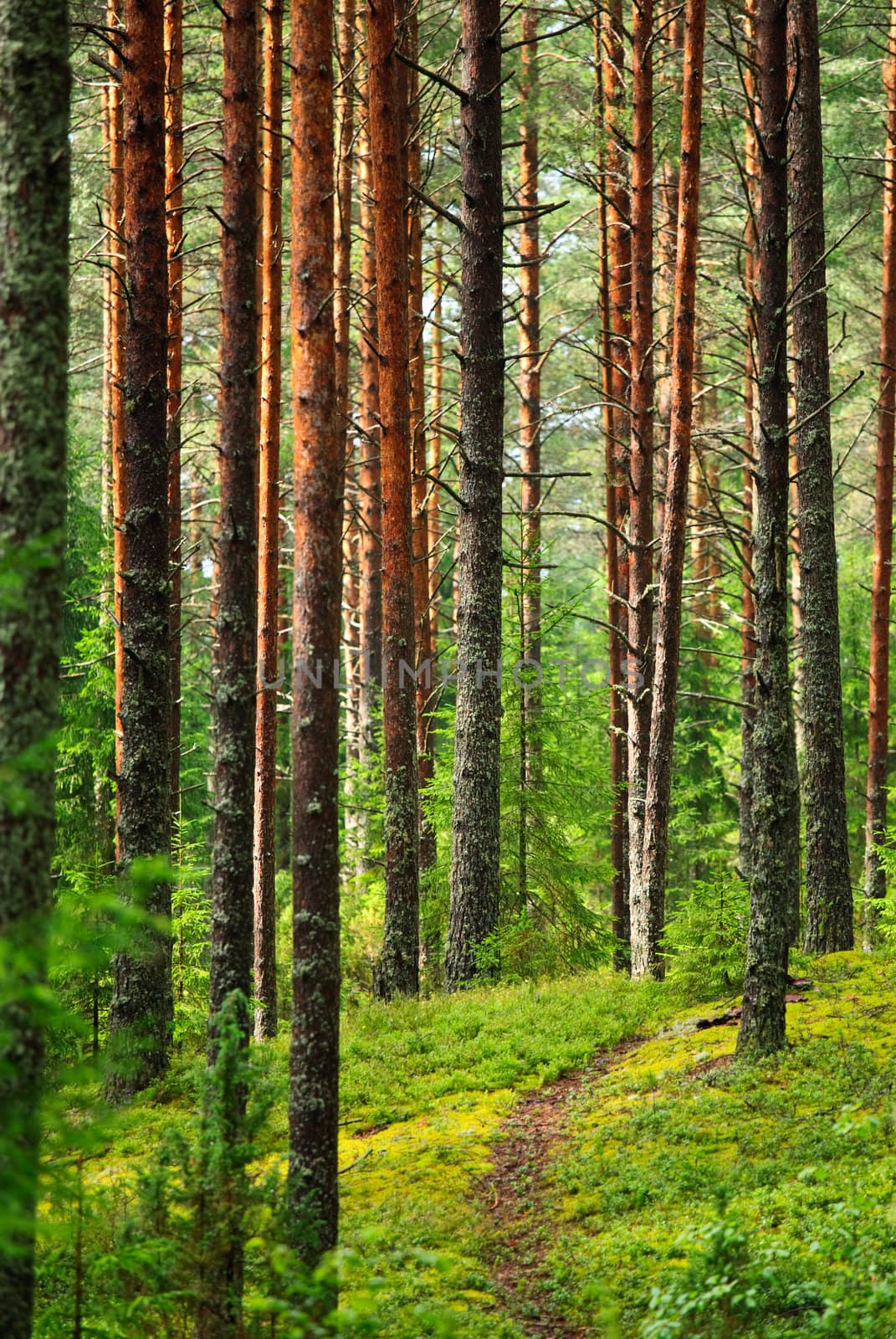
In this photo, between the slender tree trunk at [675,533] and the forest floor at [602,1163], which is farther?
the slender tree trunk at [675,533]

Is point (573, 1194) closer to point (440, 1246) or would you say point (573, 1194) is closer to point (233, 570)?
point (440, 1246)

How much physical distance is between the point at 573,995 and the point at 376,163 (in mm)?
8790

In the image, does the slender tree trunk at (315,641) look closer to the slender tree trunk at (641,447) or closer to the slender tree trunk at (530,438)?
the slender tree trunk at (530,438)

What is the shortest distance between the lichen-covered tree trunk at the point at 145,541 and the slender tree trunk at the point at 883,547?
10171 millimetres

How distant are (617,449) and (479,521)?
9.78 metres

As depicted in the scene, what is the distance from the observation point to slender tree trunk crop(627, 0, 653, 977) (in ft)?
44.5

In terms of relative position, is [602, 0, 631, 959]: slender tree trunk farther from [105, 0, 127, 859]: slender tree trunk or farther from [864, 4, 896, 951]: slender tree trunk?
[105, 0, 127, 859]: slender tree trunk

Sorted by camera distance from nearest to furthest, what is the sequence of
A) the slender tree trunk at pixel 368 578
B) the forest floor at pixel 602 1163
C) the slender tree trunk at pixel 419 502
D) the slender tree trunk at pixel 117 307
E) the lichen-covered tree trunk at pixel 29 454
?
the lichen-covered tree trunk at pixel 29 454
the forest floor at pixel 602 1163
the slender tree trunk at pixel 117 307
the slender tree trunk at pixel 419 502
the slender tree trunk at pixel 368 578

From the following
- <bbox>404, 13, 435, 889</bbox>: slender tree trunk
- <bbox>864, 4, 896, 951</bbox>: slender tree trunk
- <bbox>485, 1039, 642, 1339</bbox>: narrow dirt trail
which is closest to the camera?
<bbox>485, 1039, 642, 1339</bbox>: narrow dirt trail

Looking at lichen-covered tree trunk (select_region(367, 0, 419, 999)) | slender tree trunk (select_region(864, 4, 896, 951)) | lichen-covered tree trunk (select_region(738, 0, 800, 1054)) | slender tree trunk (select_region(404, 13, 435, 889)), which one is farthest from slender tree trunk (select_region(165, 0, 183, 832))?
slender tree trunk (select_region(864, 4, 896, 951))

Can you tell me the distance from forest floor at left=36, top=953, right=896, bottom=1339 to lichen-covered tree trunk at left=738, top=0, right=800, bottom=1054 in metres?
0.52

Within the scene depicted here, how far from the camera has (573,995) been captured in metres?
11.8

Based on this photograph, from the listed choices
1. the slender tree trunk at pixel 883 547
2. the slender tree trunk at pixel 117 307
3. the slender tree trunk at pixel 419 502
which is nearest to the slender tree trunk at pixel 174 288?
the slender tree trunk at pixel 117 307

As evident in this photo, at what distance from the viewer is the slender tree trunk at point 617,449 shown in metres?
15.6
